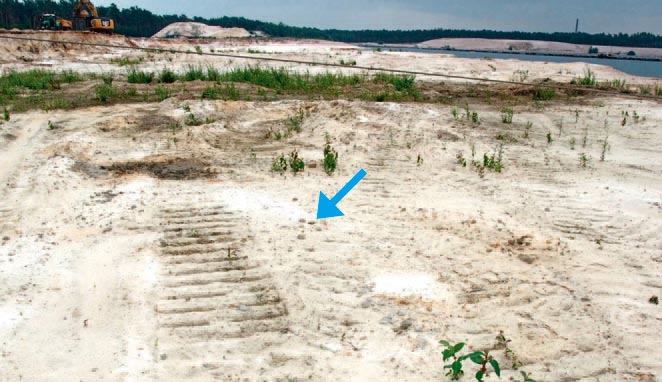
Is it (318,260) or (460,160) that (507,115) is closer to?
(460,160)

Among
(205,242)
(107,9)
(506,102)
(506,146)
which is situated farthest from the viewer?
(107,9)

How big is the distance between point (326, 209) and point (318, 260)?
1.35 meters

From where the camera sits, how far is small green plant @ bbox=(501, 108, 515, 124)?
36.8 ft

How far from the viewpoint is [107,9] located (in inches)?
3113

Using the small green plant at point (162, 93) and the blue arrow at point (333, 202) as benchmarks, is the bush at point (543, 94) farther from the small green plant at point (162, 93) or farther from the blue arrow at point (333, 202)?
the small green plant at point (162, 93)

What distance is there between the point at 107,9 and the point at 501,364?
89.5 metres

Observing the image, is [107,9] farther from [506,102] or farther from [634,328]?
[634,328]

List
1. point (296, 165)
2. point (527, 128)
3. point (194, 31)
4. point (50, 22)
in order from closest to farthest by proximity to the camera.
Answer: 1. point (296, 165)
2. point (527, 128)
3. point (50, 22)
4. point (194, 31)

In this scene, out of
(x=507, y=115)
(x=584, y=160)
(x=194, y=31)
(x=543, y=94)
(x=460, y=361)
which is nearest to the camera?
(x=460, y=361)

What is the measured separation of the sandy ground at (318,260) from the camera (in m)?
3.88

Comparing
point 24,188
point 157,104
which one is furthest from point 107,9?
point 24,188

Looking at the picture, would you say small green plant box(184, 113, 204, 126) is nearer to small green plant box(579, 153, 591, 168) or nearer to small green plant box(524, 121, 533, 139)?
small green plant box(524, 121, 533, 139)

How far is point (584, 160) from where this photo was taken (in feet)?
26.8

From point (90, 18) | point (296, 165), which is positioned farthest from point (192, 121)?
point (90, 18)
